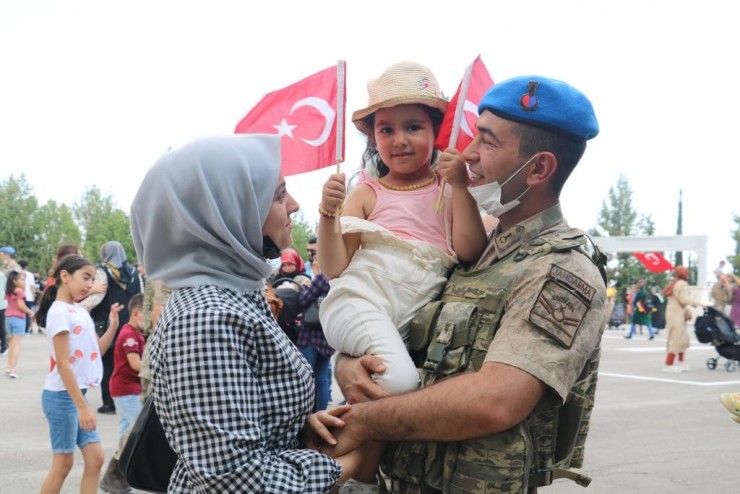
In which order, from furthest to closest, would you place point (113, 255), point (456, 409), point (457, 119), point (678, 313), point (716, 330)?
point (678, 313), point (716, 330), point (113, 255), point (457, 119), point (456, 409)

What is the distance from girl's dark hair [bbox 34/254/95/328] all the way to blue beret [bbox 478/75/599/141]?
3.83m

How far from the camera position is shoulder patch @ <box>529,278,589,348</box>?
191 cm

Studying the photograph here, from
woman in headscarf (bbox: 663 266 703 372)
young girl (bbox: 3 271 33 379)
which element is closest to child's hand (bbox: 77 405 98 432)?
young girl (bbox: 3 271 33 379)

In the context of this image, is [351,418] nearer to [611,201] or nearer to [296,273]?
[296,273]

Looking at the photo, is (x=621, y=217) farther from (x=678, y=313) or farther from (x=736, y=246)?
(x=678, y=313)

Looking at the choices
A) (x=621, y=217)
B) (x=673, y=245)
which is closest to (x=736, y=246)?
(x=621, y=217)

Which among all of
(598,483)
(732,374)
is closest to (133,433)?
(598,483)

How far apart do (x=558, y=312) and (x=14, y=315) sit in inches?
490

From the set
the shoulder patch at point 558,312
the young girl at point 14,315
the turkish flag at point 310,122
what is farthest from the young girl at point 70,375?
the young girl at point 14,315

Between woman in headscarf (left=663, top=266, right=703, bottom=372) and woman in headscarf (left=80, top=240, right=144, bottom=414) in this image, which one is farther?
woman in headscarf (left=663, top=266, right=703, bottom=372)

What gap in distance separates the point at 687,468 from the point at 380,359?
5.34 metres

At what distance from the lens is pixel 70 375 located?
452 cm

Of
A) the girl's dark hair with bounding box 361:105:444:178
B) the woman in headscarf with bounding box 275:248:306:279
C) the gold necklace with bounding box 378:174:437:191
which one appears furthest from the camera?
the woman in headscarf with bounding box 275:248:306:279

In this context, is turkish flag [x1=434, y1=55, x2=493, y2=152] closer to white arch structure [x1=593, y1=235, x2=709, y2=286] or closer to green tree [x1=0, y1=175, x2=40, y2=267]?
white arch structure [x1=593, y1=235, x2=709, y2=286]
